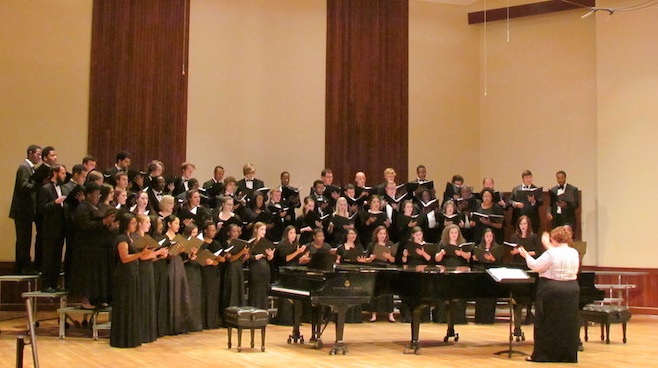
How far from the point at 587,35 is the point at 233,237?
6474 mm

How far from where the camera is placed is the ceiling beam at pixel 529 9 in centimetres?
1221

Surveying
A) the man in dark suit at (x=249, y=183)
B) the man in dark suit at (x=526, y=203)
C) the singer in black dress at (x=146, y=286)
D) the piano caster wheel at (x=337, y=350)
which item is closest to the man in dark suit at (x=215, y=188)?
the man in dark suit at (x=249, y=183)

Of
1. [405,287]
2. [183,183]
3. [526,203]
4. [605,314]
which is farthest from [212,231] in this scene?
[526,203]

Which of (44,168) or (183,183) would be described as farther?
(183,183)

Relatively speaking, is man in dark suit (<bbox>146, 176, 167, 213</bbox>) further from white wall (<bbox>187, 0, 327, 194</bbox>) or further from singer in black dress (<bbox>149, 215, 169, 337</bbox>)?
white wall (<bbox>187, 0, 327, 194</bbox>)

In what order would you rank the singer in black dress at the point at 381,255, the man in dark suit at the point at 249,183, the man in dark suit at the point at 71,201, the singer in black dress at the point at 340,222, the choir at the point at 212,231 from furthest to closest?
the man in dark suit at the point at 249,183 → the singer in black dress at the point at 340,222 → the singer in black dress at the point at 381,255 → the man in dark suit at the point at 71,201 → the choir at the point at 212,231

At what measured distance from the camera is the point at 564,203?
36.4 feet

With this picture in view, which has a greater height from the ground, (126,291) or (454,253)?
(454,253)

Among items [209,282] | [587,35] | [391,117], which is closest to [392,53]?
[391,117]

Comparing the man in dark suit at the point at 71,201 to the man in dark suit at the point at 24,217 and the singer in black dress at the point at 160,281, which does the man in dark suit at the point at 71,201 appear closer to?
the man in dark suit at the point at 24,217

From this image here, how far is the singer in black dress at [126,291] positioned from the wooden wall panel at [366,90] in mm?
5281

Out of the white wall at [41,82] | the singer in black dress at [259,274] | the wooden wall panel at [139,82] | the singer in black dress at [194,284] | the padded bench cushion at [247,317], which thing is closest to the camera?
the padded bench cushion at [247,317]

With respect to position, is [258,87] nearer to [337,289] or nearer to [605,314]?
[337,289]

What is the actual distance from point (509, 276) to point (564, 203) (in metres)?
4.59
